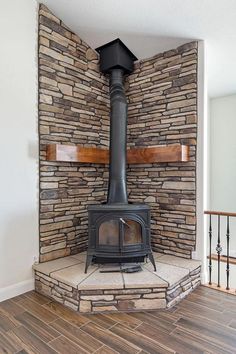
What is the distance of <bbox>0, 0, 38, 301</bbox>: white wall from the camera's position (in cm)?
246

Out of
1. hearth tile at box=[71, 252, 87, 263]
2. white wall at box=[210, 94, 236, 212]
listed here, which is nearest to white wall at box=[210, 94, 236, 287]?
white wall at box=[210, 94, 236, 212]

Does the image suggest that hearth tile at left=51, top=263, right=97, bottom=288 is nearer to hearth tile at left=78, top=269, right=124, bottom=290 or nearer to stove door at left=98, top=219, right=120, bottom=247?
hearth tile at left=78, top=269, right=124, bottom=290

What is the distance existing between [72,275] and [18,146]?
145cm

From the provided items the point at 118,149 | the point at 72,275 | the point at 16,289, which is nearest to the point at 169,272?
the point at 72,275

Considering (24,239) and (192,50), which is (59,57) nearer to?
(192,50)

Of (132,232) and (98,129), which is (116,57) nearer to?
(98,129)

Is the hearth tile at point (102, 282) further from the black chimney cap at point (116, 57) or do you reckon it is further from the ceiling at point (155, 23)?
the ceiling at point (155, 23)

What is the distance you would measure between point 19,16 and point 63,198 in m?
2.06

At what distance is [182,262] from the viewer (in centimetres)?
279

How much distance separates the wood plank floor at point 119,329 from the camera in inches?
69.6

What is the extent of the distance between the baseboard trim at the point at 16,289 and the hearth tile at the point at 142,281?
3.52 ft

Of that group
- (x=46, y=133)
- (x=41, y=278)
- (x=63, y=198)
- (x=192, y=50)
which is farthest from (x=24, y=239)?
(x=192, y=50)

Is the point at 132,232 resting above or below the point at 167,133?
below

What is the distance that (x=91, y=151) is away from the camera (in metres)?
3.07
